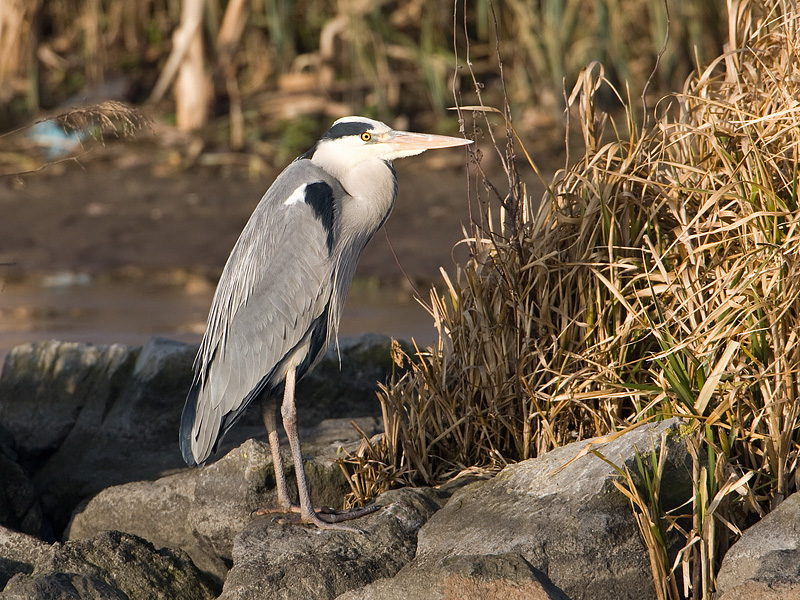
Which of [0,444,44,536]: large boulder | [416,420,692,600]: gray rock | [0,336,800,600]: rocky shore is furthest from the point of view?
[0,444,44,536]: large boulder

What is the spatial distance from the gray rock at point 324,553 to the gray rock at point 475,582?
0.88 ft

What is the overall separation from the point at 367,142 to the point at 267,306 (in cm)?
73

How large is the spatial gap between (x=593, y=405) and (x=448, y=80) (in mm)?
8032

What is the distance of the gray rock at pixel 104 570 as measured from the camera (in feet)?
10.3

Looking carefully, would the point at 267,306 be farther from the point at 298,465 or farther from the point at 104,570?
the point at 104,570

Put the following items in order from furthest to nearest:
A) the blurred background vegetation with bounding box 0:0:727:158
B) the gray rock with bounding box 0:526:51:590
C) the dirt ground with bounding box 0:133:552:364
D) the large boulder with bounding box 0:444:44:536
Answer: the blurred background vegetation with bounding box 0:0:727:158 → the dirt ground with bounding box 0:133:552:364 → the large boulder with bounding box 0:444:44:536 → the gray rock with bounding box 0:526:51:590

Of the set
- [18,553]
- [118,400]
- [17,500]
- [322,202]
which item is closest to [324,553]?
[18,553]

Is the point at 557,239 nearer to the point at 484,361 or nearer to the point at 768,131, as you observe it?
the point at 484,361

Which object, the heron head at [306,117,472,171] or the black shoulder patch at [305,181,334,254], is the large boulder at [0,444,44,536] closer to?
the black shoulder patch at [305,181,334,254]

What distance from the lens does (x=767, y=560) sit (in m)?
2.86

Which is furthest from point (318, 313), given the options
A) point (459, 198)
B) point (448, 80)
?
point (448, 80)

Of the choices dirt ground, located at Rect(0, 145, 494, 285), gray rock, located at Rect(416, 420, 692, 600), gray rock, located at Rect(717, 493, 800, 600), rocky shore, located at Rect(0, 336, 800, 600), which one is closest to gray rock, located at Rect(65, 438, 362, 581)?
rocky shore, located at Rect(0, 336, 800, 600)

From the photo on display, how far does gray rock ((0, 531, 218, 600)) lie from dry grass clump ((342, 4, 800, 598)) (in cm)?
73

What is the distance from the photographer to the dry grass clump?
10.9 feet
